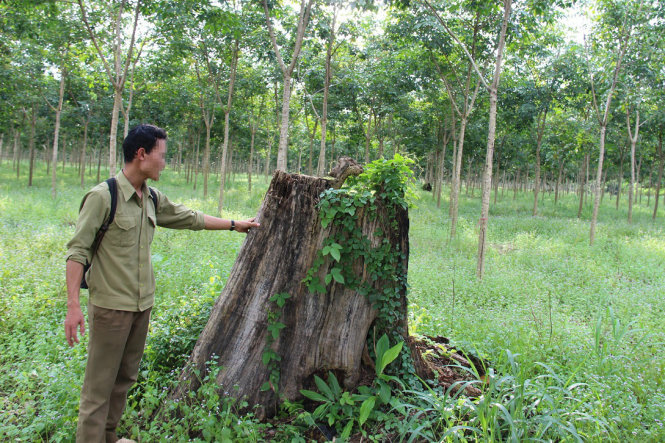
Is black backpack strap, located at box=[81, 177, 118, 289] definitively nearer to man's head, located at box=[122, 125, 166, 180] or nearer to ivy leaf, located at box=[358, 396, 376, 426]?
man's head, located at box=[122, 125, 166, 180]

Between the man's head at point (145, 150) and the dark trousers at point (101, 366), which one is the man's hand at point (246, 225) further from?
the dark trousers at point (101, 366)

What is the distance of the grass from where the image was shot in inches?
109

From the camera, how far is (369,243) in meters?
3.08

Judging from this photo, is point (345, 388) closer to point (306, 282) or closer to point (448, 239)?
point (306, 282)

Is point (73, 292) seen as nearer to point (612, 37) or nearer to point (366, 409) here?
point (366, 409)

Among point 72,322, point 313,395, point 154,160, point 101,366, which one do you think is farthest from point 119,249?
point 313,395

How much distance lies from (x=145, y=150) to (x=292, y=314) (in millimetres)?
A: 1681

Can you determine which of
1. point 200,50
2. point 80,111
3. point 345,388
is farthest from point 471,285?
point 80,111

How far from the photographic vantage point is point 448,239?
1236 centimetres

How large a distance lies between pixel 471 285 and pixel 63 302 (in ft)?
21.8

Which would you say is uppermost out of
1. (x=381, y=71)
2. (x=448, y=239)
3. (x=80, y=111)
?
(x=381, y=71)

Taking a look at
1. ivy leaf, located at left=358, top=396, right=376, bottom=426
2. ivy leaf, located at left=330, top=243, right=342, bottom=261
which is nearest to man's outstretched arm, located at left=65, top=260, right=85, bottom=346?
ivy leaf, located at left=330, top=243, right=342, bottom=261

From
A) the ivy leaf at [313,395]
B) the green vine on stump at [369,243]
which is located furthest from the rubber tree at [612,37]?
the ivy leaf at [313,395]

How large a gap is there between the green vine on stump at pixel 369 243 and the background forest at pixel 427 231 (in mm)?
403
